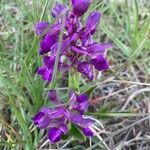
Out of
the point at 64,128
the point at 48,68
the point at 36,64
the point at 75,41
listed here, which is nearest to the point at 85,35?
the point at 75,41

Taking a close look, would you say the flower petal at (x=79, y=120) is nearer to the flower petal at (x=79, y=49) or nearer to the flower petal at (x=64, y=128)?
the flower petal at (x=64, y=128)

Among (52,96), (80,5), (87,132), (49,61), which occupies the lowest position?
(87,132)

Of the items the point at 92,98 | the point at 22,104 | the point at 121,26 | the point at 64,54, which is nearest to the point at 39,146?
the point at 22,104

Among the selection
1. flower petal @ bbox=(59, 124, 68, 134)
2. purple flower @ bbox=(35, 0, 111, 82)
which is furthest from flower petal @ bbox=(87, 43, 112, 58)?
flower petal @ bbox=(59, 124, 68, 134)

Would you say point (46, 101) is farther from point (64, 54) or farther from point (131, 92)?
point (131, 92)

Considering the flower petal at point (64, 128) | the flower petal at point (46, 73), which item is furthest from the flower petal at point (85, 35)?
the flower petal at point (64, 128)

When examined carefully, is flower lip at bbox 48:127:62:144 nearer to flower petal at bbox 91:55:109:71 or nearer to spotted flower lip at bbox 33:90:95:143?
spotted flower lip at bbox 33:90:95:143

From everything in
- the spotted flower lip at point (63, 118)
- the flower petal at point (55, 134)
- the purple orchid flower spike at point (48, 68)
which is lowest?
the flower petal at point (55, 134)

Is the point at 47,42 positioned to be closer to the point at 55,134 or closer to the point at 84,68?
the point at 84,68
